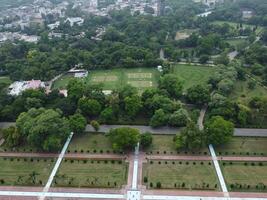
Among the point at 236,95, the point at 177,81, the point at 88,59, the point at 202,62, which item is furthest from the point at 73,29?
the point at 236,95

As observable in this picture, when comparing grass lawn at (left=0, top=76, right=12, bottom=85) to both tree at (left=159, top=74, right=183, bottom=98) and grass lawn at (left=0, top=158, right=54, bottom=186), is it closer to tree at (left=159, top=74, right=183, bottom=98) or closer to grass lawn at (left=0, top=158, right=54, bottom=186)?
grass lawn at (left=0, top=158, right=54, bottom=186)

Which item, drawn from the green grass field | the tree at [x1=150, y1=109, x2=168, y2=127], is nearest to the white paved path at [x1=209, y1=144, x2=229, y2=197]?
the tree at [x1=150, y1=109, x2=168, y2=127]

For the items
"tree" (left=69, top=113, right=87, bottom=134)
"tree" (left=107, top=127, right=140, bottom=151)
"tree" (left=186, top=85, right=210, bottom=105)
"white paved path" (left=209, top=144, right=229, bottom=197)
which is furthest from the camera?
"tree" (left=186, top=85, right=210, bottom=105)

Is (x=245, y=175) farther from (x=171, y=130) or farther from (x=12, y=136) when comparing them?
(x=12, y=136)

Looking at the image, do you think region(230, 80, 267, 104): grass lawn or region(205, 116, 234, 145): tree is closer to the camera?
region(205, 116, 234, 145): tree

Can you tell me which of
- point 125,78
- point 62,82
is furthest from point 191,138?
point 62,82
